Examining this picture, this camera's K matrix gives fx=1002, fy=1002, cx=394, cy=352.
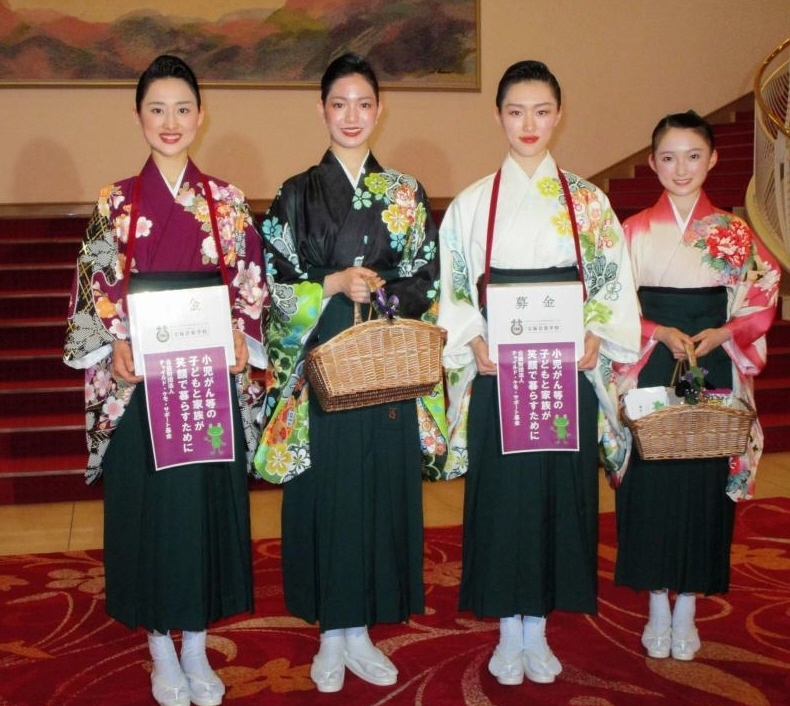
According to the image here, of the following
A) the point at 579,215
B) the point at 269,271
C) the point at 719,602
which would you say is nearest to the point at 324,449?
the point at 269,271

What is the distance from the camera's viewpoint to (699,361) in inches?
120

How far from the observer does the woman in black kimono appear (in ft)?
9.02

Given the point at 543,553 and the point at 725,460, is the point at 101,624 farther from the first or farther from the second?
the point at 725,460

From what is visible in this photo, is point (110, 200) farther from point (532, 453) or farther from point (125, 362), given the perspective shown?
point (532, 453)

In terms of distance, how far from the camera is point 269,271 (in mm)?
2809

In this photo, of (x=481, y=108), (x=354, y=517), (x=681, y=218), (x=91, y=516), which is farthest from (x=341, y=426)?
(x=481, y=108)

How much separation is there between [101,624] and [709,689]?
6.37ft

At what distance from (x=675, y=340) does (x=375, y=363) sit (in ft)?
3.17

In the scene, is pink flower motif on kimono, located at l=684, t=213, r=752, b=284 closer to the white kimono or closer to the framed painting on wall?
the white kimono

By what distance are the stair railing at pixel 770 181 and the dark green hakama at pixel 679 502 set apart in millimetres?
3712

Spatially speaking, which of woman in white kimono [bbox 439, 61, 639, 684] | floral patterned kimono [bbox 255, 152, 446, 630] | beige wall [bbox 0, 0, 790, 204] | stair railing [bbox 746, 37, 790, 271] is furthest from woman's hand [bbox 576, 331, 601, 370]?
beige wall [bbox 0, 0, 790, 204]

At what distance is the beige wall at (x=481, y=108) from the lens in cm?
789

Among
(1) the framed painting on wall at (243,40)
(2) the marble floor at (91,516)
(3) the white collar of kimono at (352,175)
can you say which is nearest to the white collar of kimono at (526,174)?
(3) the white collar of kimono at (352,175)

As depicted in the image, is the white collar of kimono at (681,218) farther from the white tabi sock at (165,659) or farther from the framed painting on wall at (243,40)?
the framed painting on wall at (243,40)
